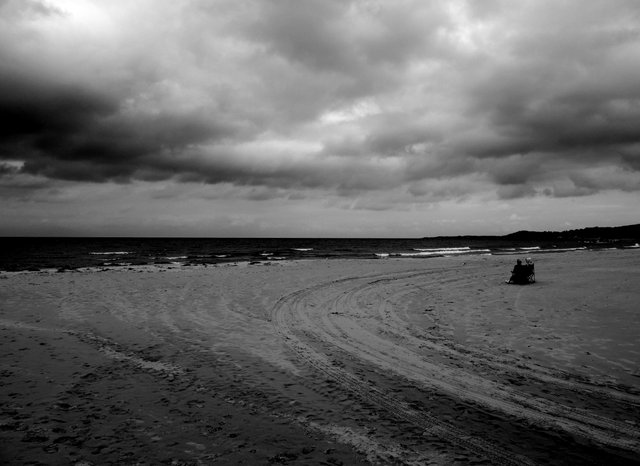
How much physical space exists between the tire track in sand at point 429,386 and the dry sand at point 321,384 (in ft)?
0.10

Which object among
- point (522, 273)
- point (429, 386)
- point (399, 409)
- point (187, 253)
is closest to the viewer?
point (399, 409)

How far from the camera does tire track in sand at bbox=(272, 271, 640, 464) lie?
470 cm

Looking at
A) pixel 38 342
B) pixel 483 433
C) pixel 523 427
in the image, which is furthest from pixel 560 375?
pixel 38 342

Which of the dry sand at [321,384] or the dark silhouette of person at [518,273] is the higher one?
the dark silhouette of person at [518,273]

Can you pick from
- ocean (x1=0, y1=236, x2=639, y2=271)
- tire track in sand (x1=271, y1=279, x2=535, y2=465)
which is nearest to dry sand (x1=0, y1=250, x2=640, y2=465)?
tire track in sand (x1=271, y1=279, x2=535, y2=465)

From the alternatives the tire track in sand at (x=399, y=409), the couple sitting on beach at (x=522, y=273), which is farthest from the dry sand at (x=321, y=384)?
the couple sitting on beach at (x=522, y=273)

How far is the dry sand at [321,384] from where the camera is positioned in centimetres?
442

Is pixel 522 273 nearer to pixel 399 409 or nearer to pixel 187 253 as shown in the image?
pixel 399 409

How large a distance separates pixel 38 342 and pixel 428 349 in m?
9.19

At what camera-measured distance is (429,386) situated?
630 centimetres

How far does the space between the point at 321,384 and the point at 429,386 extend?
1.84 metres

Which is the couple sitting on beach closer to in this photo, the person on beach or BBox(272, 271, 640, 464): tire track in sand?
the person on beach

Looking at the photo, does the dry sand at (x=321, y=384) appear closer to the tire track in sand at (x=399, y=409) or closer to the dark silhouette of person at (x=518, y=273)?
the tire track in sand at (x=399, y=409)

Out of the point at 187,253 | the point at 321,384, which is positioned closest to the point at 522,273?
the point at 321,384
